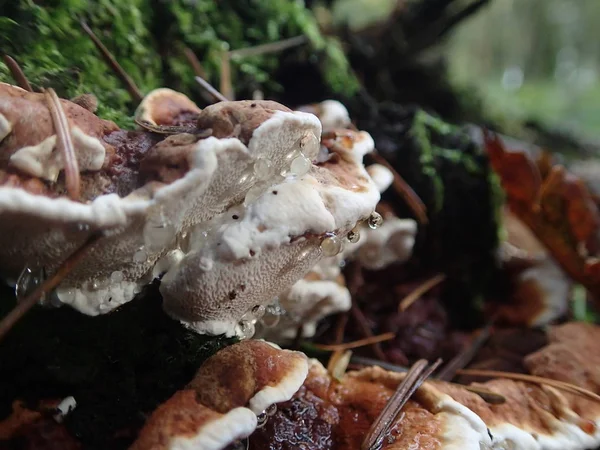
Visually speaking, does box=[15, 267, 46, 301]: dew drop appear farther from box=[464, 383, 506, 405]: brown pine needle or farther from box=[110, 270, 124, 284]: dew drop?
box=[464, 383, 506, 405]: brown pine needle

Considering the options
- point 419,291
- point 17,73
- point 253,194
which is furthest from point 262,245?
point 419,291

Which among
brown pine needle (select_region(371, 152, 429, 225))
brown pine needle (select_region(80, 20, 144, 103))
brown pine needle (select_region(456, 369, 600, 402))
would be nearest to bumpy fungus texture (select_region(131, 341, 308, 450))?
brown pine needle (select_region(456, 369, 600, 402))

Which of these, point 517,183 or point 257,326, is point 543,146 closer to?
point 517,183

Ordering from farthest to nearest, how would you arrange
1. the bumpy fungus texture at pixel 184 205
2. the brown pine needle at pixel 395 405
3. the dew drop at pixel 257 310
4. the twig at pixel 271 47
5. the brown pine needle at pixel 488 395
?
the twig at pixel 271 47
the brown pine needle at pixel 488 395
the dew drop at pixel 257 310
the brown pine needle at pixel 395 405
the bumpy fungus texture at pixel 184 205

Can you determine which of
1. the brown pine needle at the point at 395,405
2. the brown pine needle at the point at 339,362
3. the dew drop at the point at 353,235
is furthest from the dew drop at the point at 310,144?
the brown pine needle at the point at 339,362

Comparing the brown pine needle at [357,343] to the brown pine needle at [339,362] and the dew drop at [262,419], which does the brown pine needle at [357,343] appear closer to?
the brown pine needle at [339,362]

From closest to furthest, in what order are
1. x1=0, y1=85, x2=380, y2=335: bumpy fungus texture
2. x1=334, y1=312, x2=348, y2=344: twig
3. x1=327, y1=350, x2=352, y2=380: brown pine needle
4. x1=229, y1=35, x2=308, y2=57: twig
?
x1=0, y1=85, x2=380, y2=335: bumpy fungus texture → x1=327, y1=350, x2=352, y2=380: brown pine needle → x1=334, y1=312, x2=348, y2=344: twig → x1=229, y1=35, x2=308, y2=57: twig
